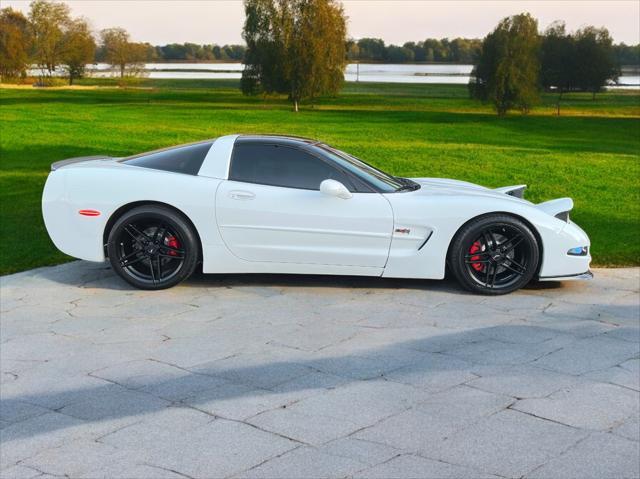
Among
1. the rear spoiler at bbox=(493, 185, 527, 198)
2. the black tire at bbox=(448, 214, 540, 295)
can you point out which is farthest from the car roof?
the rear spoiler at bbox=(493, 185, 527, 198)

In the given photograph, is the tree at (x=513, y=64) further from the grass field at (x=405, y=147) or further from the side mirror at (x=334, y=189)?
the side mirror at (x=334, y=189)

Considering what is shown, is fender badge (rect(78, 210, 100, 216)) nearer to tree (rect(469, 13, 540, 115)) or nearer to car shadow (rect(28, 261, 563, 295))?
car shadow (rect(28, 261, 563, 295))

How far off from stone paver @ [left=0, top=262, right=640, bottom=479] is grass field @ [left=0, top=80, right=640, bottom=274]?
7.26 ft

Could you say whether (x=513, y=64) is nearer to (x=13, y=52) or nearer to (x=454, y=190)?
(x=454, y=190)

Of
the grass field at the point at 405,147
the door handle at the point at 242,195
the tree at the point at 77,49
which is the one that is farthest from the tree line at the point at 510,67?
the tree at the point at 77,49

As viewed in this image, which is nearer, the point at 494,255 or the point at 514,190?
the point at 494,255

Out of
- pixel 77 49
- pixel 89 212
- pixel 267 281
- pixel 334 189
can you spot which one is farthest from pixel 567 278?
pixel 77 49

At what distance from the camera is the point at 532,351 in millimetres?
6125

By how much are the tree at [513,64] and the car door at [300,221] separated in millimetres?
39627

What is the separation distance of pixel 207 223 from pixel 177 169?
567mm

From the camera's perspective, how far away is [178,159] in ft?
25.6

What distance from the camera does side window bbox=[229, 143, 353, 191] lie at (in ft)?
25.1

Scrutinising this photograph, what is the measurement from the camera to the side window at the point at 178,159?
775 cm

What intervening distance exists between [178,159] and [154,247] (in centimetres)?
80
